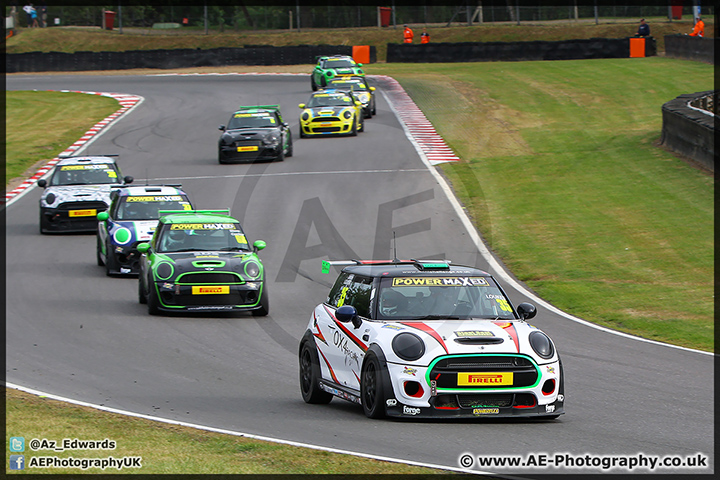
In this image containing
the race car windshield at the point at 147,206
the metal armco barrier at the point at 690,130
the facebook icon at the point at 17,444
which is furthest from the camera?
the metal armco barrier at the point at 690,130

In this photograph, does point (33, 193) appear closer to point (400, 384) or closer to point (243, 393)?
point (243, 393)

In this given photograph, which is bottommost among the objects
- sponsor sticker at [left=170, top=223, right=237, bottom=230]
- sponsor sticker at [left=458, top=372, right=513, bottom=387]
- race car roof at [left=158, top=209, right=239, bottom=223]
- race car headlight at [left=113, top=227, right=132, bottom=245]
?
sponsor sticker at [left=458, top=372, right=513, bottom=387]

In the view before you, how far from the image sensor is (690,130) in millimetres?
28594

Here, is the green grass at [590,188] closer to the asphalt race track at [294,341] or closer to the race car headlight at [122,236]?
the asphalt race track at [294,341]

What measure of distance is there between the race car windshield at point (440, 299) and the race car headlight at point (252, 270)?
6531 mm

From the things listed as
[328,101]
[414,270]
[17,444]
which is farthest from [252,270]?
[328,101]

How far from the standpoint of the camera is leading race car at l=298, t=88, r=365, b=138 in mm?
35844

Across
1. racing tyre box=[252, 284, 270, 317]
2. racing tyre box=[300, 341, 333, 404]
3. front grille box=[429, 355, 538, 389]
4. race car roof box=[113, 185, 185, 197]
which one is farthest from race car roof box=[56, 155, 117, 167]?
front grille box=[429, 355, 538, 389]

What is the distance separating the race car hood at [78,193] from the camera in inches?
936

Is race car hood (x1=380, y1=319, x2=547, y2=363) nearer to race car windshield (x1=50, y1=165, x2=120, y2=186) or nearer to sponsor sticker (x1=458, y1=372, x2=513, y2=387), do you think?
sponsor sticker (x1=458, y1=372, x2=513, y2=387)

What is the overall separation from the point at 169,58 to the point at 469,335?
53.2 m

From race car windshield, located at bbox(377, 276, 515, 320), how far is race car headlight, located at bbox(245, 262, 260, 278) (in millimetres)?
6531

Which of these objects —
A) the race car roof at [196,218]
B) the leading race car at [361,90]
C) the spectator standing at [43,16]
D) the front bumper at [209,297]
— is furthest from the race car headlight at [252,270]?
the spectator standing at [43,16]

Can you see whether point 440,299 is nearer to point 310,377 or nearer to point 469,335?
point 469,335
